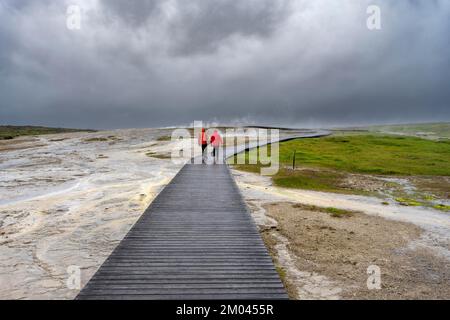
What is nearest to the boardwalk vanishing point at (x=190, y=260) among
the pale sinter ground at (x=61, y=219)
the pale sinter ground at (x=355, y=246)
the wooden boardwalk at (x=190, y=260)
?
the wooden boardwalk at (x=190, y=260)

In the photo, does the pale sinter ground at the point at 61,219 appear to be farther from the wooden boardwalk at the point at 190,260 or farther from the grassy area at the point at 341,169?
the grassy area at the point at 341,169

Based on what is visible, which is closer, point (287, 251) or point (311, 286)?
point (311, 286)

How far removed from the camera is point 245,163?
96.9ft

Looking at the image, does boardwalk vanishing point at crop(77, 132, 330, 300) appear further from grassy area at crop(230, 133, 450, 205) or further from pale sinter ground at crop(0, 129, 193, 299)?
grassy area at crop(230, 133, 450, 205)

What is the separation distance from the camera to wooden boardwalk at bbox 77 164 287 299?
6.19 meters

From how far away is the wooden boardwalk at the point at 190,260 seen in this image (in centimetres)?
619

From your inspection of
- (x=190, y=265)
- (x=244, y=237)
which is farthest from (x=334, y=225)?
(x=190, y=265)

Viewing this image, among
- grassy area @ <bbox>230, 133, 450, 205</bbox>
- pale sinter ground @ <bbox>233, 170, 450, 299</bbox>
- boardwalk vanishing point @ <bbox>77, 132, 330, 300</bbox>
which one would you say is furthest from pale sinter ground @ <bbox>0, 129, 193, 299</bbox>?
grassy area @ <bbox>230, 133, 450, 205</bbox>

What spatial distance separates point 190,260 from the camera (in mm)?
7504

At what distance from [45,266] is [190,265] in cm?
443

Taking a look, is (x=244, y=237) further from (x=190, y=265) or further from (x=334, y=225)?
(x=334, y=225)

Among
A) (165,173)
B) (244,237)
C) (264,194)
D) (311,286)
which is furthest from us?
(165,173)

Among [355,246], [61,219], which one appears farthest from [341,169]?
[61,219]

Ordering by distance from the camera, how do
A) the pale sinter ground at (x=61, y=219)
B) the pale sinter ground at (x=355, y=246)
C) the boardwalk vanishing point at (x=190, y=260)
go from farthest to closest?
1. the pale sinter ground at (x=61, y=219)
2. the pale sinter ground at (x=355, y=246)
3. the boardwalk vanishing point at (x=190, y=260)
